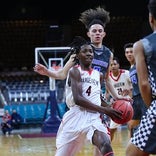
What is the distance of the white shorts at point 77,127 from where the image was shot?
5233mm

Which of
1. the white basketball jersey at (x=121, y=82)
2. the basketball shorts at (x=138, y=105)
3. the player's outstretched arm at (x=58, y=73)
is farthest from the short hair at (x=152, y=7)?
the white basketball jersey at (x=121, y=82)

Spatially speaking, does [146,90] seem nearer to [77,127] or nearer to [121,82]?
[77,127]

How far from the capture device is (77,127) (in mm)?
5254

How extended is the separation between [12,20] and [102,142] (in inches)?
1083

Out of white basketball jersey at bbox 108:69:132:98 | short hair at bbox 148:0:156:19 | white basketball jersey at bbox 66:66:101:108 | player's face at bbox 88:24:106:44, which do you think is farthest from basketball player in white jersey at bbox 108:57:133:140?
short hair at bbox 148:0:156:19

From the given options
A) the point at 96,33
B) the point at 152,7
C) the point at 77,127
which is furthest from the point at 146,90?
the point at 96,33

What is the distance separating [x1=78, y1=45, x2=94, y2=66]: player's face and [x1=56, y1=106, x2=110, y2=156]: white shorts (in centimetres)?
56

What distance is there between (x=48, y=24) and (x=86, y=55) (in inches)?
1026

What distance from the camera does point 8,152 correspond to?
10.0 meters

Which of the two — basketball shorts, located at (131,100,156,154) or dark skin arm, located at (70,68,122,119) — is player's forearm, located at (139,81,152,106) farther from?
dark skin arm, located at (70,68,122,119)

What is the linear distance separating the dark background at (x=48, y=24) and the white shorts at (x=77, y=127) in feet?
81.9

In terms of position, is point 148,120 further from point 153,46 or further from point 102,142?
point 102,142

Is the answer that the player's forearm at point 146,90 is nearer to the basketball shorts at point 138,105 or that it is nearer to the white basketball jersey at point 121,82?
the basketball shorts at point 138,105

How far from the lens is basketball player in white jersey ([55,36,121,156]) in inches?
204
